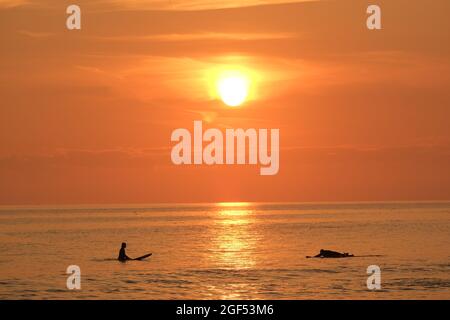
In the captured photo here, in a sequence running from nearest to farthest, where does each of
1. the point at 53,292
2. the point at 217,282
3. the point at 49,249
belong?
the point at 53,292 < the point at 217,282 < the point at 49,249

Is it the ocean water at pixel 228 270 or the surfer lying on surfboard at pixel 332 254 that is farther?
the surfer lying on surfboard at pixel 332 254

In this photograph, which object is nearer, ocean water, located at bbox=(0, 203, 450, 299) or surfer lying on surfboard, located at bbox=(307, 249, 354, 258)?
ocean water, located at bbox=(0, 203, 450, 299)

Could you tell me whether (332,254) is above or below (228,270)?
above

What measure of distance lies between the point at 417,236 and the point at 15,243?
52331 millimetres

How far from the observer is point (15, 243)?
329 feet

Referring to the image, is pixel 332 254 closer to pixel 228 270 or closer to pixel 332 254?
pixel 332 254

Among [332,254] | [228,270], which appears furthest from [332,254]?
[228,270]

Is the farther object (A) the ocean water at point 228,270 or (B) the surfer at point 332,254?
(B) the surfer at point 332,254

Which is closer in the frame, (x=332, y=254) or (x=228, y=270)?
(x=228, y=270)

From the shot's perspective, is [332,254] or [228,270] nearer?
[228,270]

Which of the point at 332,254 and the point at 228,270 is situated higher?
the point at 332,254

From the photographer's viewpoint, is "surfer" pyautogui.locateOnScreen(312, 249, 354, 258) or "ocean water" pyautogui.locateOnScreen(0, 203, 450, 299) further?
"surfer" pyautogui.locateOnScreen(312, 249, 354, 258)
